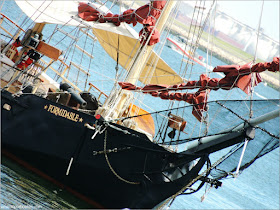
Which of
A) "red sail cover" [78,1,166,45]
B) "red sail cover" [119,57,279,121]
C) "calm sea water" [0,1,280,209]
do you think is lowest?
"calm sea water" [0,1,280,209]

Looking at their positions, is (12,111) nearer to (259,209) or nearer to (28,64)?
(28,64)

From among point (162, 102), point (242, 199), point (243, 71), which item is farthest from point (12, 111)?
point (162, 102)

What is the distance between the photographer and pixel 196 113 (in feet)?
59.9

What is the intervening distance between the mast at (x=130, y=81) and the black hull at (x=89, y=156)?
1299 mm

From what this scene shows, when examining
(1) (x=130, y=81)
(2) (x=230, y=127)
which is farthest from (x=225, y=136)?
(1) (x=130, y=81)

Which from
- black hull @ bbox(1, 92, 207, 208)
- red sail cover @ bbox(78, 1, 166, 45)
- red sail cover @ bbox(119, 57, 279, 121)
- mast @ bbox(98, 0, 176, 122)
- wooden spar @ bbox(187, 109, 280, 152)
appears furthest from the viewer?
red sail cover @ bbox(78, 1, 166, 45)

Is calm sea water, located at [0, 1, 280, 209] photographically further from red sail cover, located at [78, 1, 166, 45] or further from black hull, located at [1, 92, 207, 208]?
red sail cover, located at [78, 1, 166, 45]

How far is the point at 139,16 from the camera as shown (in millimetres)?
23016

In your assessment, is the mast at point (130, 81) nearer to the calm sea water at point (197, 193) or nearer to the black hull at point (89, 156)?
the black hull at point (89, 156)

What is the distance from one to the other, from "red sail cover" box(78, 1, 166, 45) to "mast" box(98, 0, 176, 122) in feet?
0.94

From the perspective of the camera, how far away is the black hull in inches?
741

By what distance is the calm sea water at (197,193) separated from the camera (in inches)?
676

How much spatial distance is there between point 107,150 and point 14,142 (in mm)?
3479

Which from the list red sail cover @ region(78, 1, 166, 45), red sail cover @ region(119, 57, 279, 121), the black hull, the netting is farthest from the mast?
the netting
